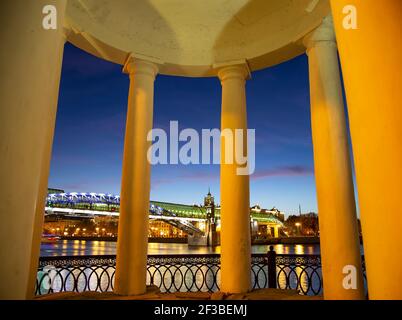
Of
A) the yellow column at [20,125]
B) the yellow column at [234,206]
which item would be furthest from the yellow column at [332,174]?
the yellow column at [20,125]

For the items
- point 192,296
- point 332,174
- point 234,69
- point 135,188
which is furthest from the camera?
point 234,69

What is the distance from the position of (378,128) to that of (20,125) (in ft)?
26.9

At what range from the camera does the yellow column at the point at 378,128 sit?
6305mm

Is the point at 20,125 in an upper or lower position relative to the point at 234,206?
upper

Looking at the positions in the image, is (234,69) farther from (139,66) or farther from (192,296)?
(192,296)

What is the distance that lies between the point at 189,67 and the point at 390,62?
19.9 metres

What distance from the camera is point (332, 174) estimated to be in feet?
55.5

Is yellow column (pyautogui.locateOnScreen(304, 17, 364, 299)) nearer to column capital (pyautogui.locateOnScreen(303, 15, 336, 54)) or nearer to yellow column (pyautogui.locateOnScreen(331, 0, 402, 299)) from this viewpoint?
column capital (pyautogui.locateOnScreen(303, 15, 336, 54))

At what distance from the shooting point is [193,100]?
9800 cm

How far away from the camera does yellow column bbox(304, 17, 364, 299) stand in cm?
1566

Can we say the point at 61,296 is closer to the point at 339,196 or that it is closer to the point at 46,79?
the point at 46,79

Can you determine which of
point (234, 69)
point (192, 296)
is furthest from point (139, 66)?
point (192, 296)

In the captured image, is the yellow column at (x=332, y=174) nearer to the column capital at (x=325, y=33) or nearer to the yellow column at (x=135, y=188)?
the column capital at (x=325, y=33)
